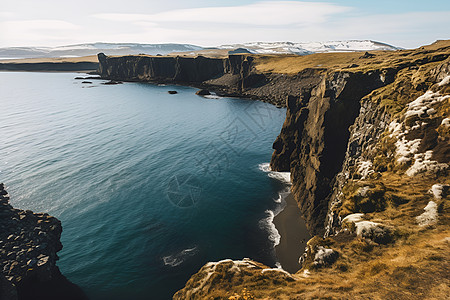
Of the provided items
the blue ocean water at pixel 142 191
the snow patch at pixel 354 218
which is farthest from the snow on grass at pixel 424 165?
the blue ocean water at pixel 142 191

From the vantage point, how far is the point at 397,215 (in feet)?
59.0

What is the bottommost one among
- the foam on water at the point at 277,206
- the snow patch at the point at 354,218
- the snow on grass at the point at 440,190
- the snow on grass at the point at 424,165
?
the foam on water at the point at 277,206

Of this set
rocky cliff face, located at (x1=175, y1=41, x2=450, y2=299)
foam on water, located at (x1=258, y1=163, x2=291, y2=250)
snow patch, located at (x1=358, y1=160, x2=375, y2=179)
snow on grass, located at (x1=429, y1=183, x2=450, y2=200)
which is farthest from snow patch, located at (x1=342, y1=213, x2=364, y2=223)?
Answer: foam on water, located at (x1=258, y1=163, x2=291, y2=250)

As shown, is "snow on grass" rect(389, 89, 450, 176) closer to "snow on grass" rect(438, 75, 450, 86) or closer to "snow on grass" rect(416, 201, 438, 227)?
"snow on grass" rect(438, 75, 450, 86)

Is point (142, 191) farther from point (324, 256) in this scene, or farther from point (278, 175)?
point (324, 256)

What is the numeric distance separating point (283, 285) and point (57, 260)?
30.8m

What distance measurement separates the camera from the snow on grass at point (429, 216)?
54.0 feet

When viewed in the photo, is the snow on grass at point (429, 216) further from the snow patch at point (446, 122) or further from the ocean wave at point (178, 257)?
the ocean wave at point (178, 257)

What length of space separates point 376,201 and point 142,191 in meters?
39.9

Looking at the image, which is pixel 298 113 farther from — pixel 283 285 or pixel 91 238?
pixel 91 238

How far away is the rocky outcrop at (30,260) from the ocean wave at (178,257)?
32.5ft

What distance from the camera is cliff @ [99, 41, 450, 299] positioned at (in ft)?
46.2

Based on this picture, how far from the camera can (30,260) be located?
25.6 meters

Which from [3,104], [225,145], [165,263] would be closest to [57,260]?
[165,263]
